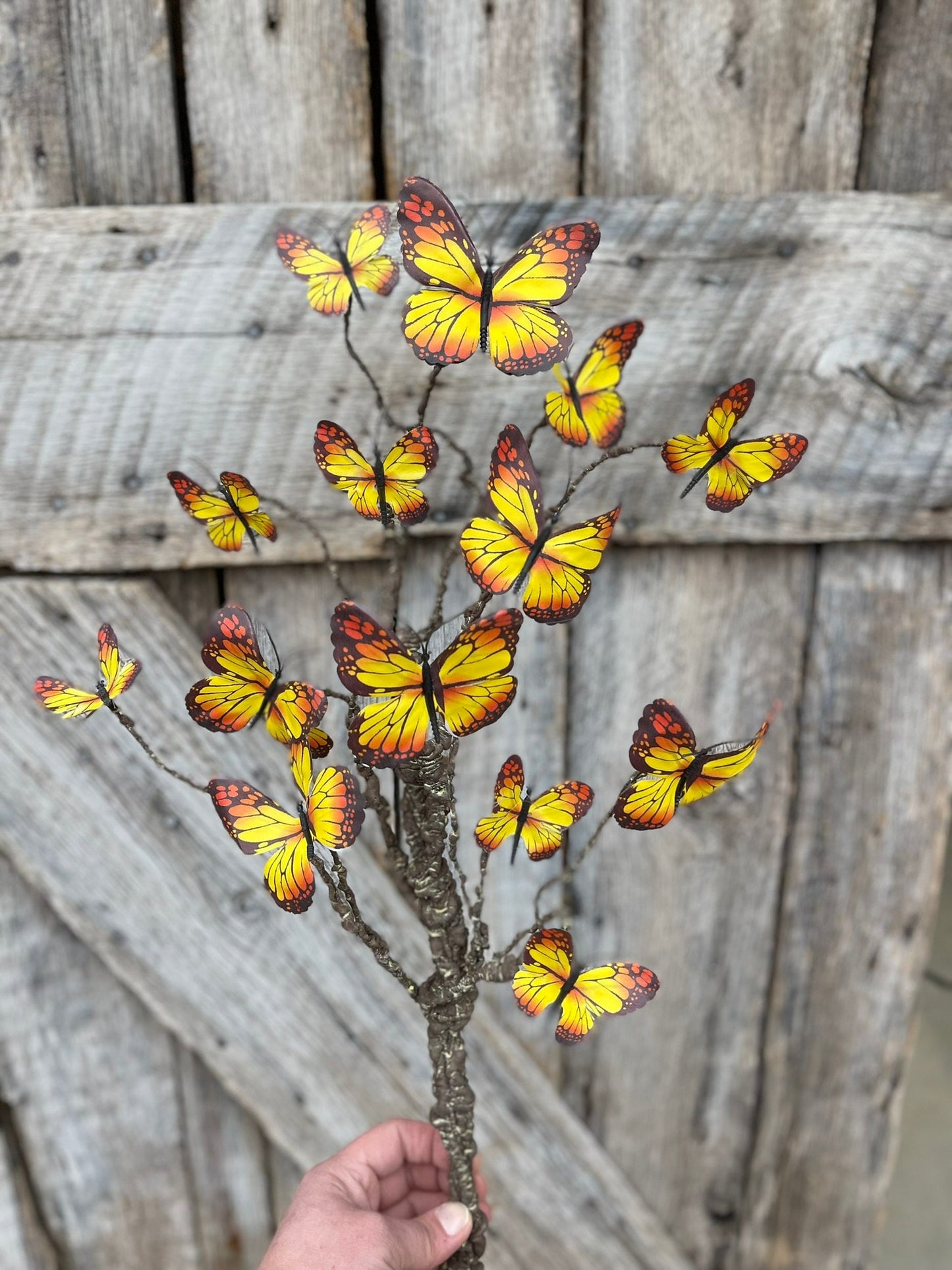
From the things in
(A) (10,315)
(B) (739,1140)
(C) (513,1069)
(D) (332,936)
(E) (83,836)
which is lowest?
(B) (739,1140)

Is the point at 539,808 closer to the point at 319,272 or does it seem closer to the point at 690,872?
the point at 319,272

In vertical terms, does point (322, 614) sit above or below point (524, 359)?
below

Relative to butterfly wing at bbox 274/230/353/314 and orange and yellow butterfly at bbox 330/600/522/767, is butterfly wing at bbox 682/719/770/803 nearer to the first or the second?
orange and yellow butterfly at bbox 330/600/522/767

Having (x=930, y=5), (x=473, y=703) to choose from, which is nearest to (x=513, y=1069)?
(x=473, y=703)

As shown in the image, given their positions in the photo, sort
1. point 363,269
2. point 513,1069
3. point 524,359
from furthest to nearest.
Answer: point 513,1069 < point 363,269 < point 524,359

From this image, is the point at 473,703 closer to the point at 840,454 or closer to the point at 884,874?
the point at 840,454

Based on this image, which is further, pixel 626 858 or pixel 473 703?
pixel 626 858

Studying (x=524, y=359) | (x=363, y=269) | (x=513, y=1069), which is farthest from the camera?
(x=513, y=1069)

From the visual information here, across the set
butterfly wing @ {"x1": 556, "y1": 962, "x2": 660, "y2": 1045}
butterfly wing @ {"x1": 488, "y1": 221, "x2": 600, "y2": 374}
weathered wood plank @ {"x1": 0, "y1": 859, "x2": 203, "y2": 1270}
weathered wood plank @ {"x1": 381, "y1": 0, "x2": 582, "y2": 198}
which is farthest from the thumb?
weathered wood plank @ {"x1": 381, "y1": 0, "x2": 582, "y2": 198}
